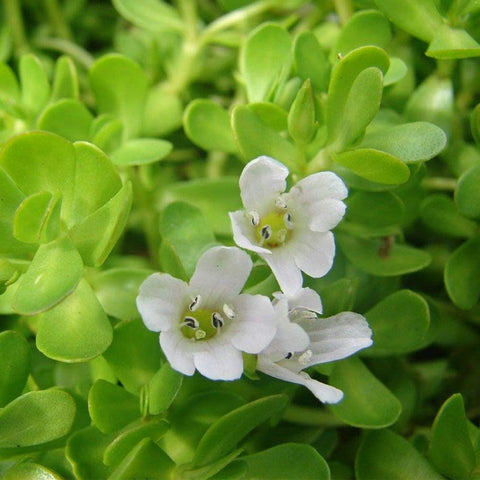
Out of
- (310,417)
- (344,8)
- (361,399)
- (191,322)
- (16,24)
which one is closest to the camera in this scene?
(191,322)

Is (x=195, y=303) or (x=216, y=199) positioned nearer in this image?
(x=195, y=303)

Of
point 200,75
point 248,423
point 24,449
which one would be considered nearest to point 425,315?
point 248,423

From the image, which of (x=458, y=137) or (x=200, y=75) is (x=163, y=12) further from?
(x=458, y=137)

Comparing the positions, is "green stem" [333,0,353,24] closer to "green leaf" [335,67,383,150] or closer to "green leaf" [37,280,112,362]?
"green leaf" [335,67,383,150]

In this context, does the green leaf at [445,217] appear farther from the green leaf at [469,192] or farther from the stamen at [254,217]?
the stamen at [254,217]

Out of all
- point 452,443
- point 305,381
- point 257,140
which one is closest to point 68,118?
point 257,140

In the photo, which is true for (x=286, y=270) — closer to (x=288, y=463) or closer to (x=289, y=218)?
(x=289, y=218)
